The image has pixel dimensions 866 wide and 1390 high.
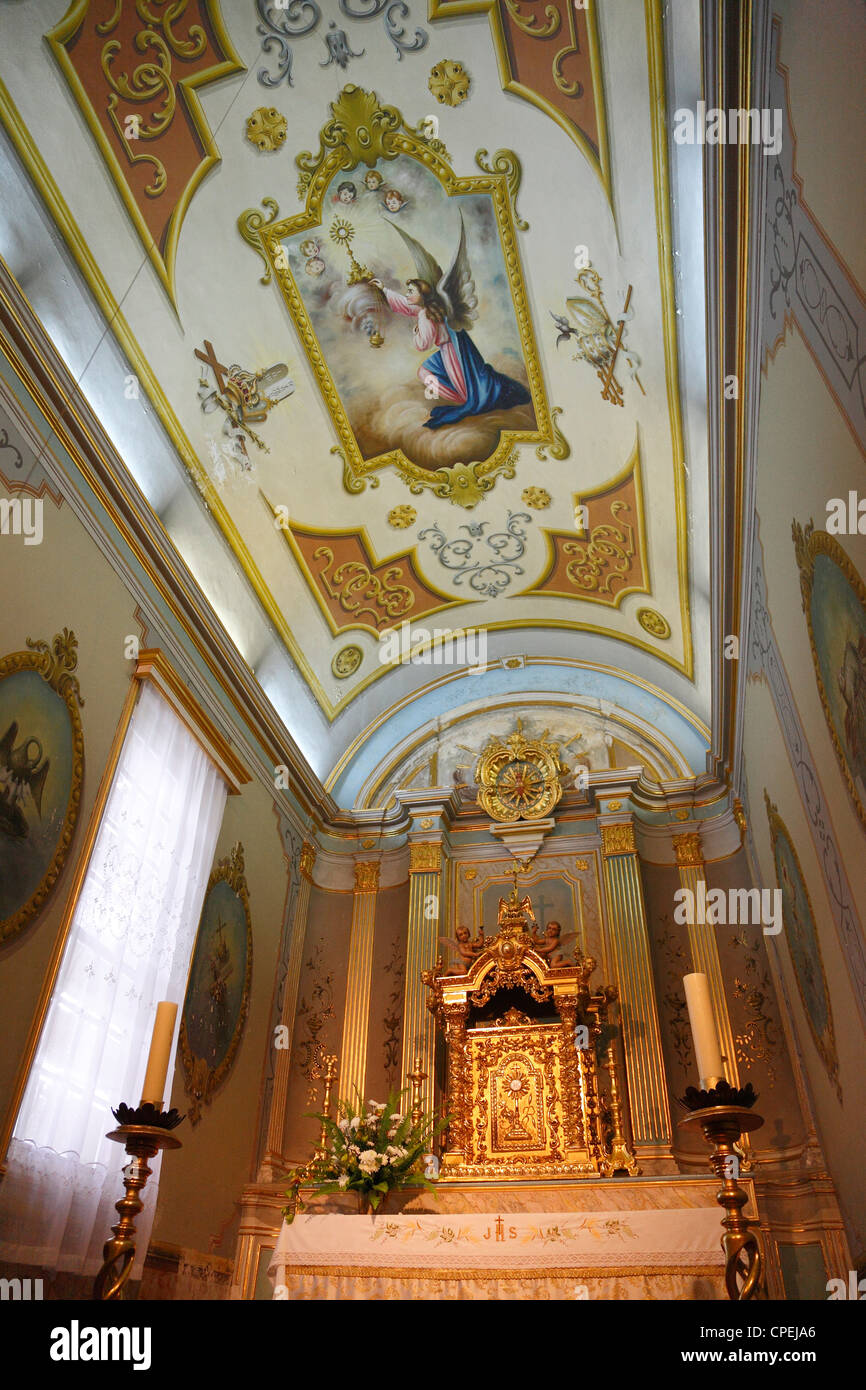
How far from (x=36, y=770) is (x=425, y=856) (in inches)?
188

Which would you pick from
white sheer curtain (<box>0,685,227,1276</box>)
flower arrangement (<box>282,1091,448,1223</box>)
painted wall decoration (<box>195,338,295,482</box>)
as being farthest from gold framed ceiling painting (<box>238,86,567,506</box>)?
flower arrangement (<box>282,1091,448,1223</box>)

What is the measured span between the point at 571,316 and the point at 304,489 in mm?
2855

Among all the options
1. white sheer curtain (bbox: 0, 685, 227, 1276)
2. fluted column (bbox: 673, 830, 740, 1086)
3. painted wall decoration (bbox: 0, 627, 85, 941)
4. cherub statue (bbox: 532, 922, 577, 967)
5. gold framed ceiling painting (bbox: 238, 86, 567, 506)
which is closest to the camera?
white sheer curtain (bbox: 0, 685, 227, 1276)

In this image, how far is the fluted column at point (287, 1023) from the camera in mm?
7777

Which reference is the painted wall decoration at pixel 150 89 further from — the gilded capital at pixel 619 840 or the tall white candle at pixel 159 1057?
the gilded capital at pixel 619 840

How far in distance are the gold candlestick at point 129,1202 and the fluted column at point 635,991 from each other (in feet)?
16.9

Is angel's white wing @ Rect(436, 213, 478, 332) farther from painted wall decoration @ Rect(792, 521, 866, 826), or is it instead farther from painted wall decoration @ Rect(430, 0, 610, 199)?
painted wall decoration @ Rect(792, 521, 866, 826)

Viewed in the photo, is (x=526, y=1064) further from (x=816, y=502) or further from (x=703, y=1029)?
(x=816, y=502)

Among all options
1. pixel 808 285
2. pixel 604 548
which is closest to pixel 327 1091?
pixel 604 548

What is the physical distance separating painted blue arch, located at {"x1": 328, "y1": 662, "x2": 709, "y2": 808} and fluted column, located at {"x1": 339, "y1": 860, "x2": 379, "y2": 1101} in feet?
3.57

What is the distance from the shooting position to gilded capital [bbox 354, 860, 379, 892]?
952cm

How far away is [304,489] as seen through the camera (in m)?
8.41

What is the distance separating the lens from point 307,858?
9477mm

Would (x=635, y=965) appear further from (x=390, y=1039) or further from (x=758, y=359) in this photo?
(x=758, y=359)
